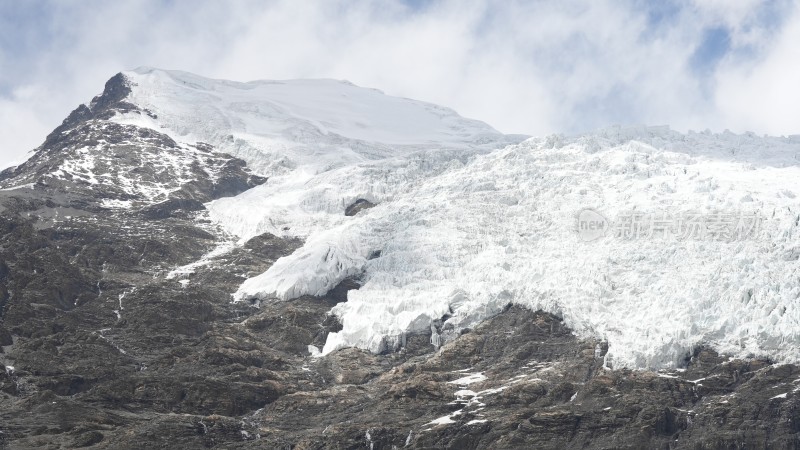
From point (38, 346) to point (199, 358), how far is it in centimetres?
1820

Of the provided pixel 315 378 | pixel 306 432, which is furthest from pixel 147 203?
pixel 306 432

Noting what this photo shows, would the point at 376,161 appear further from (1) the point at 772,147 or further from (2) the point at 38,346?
(2) the point at 38,346

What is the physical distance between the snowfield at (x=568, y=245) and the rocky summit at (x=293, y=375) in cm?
191

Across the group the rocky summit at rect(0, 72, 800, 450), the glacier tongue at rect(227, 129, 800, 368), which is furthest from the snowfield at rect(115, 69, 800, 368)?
the rocky summit at rect(0, 72, 800, 450)

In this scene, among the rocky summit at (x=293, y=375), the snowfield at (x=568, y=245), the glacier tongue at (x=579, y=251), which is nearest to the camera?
the rocky summit at (x=293, y=375)

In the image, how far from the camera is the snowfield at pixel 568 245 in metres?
124

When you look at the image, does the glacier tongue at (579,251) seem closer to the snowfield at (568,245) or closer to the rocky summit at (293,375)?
the snowfield at (568,245)

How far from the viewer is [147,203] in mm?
191875

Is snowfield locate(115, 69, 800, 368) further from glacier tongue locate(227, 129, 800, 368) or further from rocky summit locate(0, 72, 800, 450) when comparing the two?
rocky summit locate(0, 72, 800, 450)

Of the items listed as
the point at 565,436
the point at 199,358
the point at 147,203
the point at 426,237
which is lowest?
the point at 565,436

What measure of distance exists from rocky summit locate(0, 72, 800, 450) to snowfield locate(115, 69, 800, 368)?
1.91m

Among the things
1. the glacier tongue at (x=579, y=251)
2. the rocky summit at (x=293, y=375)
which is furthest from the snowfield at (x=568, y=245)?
the rocky summit at (x=293, y=375)

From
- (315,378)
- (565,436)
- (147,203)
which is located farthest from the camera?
(147,203)

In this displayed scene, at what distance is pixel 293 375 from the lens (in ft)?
432
